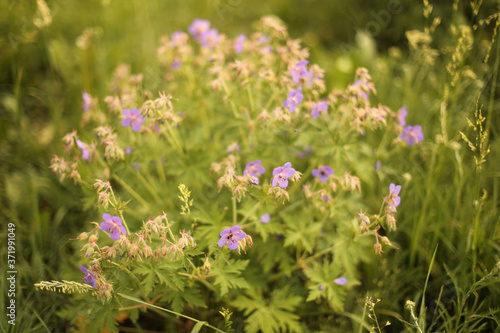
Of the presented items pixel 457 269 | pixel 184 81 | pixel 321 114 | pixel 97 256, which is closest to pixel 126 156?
pixel 97 256

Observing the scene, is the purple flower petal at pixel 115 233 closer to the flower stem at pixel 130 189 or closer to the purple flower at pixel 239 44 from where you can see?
the flower stem at pixel 130 189

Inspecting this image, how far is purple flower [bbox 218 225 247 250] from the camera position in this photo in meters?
1.59

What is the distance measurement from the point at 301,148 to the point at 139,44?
2.59 metres

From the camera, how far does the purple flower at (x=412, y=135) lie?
2.17m

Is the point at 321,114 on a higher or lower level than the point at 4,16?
lower

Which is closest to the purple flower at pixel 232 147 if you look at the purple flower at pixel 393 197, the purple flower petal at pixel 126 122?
the purple flower petal at pixel 126 122

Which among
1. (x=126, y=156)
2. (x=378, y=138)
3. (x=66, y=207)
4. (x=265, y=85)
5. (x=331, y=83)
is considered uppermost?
(x=331, y=83)

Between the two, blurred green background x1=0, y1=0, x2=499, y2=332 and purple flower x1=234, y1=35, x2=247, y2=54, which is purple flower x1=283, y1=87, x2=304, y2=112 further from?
blurred green background x1=0, y1=0, x2=499, y2=332

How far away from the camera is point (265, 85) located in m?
2.32

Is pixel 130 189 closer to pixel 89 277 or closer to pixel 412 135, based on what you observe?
pixel 89 277

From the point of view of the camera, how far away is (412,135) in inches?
86.5

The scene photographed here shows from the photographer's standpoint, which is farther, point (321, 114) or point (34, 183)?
point (34, 183)

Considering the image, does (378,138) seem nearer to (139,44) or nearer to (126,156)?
(126,156)

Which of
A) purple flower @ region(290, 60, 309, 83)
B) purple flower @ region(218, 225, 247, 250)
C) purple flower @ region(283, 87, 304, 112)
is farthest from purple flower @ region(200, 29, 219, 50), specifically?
purple flower @ region(218, 225, 247, 250)
